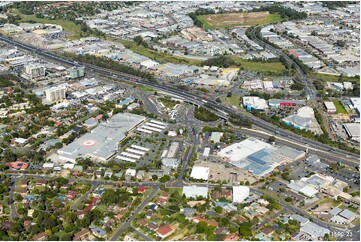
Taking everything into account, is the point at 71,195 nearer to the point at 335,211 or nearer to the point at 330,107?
the point at 335,211

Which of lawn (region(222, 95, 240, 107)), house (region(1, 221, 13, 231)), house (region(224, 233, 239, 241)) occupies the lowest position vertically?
house (region(1, 221, 13, 231))

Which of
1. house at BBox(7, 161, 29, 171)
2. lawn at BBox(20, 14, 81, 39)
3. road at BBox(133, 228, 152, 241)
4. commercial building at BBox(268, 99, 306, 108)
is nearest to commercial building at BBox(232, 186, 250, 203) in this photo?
road at BBox(133, 228, 152, 241)

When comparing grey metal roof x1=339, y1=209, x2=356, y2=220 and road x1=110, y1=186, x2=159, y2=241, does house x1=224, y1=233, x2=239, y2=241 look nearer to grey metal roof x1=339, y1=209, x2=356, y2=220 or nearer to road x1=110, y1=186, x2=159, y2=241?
road x1=110, y1=186, x2=159, y2=241

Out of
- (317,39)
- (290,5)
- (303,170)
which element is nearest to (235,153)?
(303,170)

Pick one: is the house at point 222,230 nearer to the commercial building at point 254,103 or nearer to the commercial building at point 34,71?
the commercial building at point 254,103

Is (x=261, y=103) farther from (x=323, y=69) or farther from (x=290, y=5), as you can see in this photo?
(x=290, y=5)

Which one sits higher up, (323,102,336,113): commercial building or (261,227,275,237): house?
(323,102,336,113): commercial building

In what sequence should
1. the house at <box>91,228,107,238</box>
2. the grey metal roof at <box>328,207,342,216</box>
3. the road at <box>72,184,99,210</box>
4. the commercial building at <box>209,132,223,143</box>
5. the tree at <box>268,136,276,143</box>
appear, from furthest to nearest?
1. the commercial building at <box>209,132,223,143</box>
2. the tree at <box>268,136,276,143</box>
3. the road at <box>72,184,99,210</box>
4. the grey metal roof at <box>328,207,342,216</box>
5. the house at <box>91,228,107,238</box>
